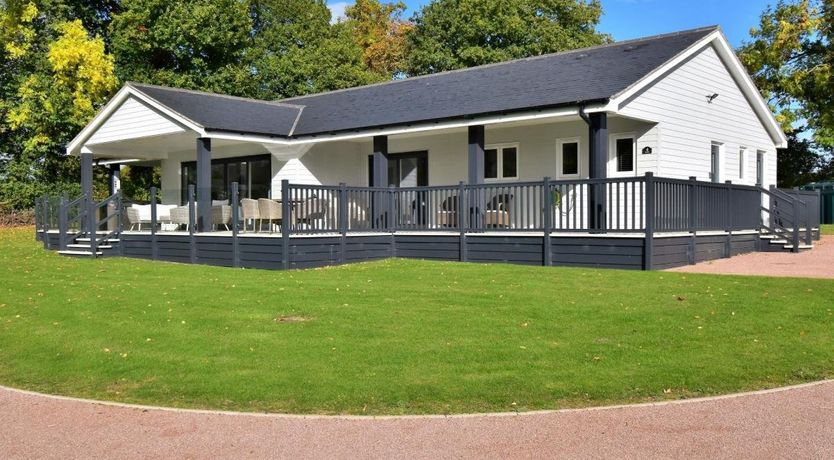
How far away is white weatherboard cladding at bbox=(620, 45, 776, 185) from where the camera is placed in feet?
60.0

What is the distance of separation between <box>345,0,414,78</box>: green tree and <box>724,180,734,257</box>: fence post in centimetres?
3399

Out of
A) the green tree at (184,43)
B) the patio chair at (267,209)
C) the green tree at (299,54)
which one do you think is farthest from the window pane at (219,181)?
the green tree at (299,54)

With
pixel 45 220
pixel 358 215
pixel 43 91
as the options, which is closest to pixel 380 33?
pixel 43 91

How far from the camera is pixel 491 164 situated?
21469 mm

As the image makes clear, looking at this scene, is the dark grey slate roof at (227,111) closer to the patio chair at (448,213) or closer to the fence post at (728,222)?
the patio chair at (448,213)

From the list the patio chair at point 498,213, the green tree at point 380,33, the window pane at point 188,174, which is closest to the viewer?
the patio chair at point 498,213

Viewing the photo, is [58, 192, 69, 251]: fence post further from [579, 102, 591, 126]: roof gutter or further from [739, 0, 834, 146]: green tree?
[739, 0, 834, 146]: green tree

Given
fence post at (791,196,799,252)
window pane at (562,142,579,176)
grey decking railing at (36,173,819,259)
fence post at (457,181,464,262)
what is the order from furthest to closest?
window pane at (562,142,579,176), fence post at (791,196,799,252), fence post at (457,181,464,262), grey decking railing at (36,173,819,259)

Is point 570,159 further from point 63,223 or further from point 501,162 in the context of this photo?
point 63,223

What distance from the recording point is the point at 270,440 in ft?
17.2

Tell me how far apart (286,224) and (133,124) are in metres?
9.14

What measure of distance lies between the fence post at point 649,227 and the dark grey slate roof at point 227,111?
11.5 m

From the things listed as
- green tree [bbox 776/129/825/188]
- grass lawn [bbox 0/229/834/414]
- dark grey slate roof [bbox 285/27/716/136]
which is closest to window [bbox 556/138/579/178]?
dark grey slate roof [bbox 285/27/716/136]

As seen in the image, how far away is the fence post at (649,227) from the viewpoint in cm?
1429
